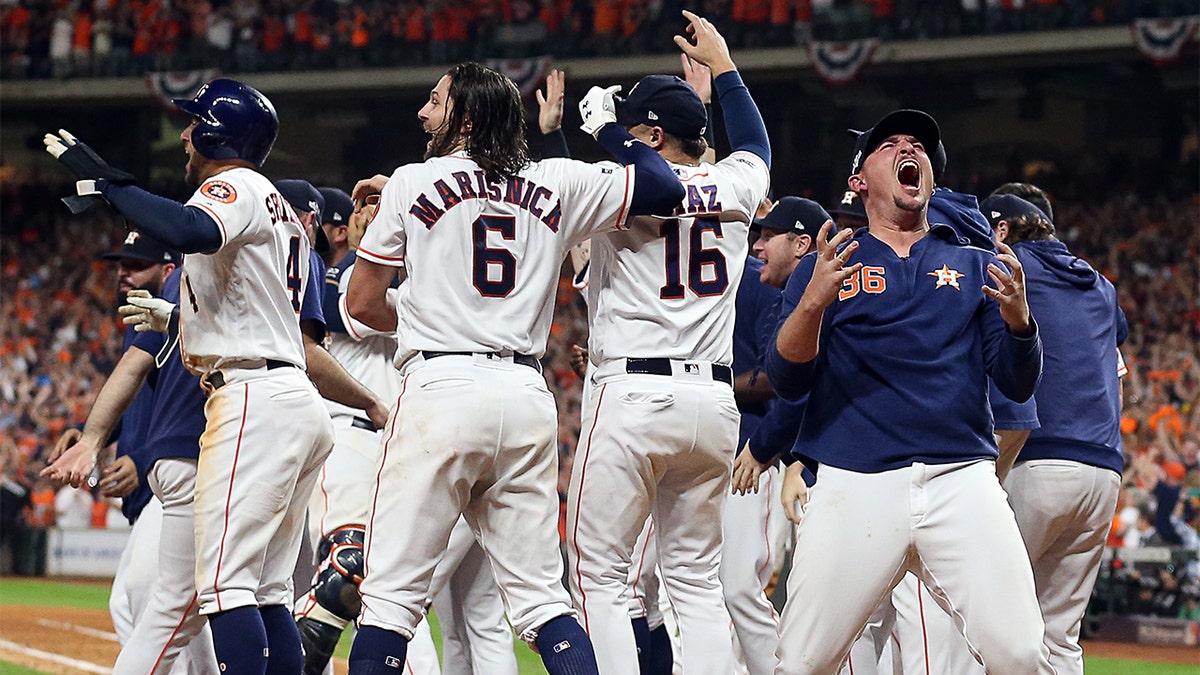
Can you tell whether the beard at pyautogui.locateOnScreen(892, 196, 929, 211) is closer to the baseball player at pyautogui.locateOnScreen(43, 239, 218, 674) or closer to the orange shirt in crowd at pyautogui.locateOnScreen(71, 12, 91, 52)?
the baseball player at pyautogui.locateOnScreen(43, 239, 218, 674)

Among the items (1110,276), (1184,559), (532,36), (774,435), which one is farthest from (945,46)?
(774,435)

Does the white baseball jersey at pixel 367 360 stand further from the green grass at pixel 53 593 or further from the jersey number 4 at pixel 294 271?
the green grass at pixel 53 593

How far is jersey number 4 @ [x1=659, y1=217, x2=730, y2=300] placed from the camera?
14.1 feet

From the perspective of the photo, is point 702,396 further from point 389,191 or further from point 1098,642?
point 1098,642

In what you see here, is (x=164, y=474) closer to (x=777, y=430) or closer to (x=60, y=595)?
(x=777, y=430)

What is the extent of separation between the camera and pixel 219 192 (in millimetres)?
4012

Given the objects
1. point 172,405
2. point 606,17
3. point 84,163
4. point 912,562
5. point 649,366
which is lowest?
point 912,562

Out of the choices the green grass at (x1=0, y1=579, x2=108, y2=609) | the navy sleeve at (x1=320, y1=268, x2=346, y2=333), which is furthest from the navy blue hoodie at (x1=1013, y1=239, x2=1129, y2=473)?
the green grass at (x1=0, y1=579, x2=108, y2=609)

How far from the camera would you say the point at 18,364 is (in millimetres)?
17938

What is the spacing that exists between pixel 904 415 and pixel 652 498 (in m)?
0.96

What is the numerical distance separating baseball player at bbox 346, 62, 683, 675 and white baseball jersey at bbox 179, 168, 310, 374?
37 cm

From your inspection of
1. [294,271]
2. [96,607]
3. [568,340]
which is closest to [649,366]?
[294,271]

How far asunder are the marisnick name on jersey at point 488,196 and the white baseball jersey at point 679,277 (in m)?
0.47

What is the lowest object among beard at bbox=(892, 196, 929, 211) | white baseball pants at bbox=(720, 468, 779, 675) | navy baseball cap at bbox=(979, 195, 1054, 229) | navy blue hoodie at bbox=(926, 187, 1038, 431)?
white baseball pants at bbox=(720, 468, 779, 675)
